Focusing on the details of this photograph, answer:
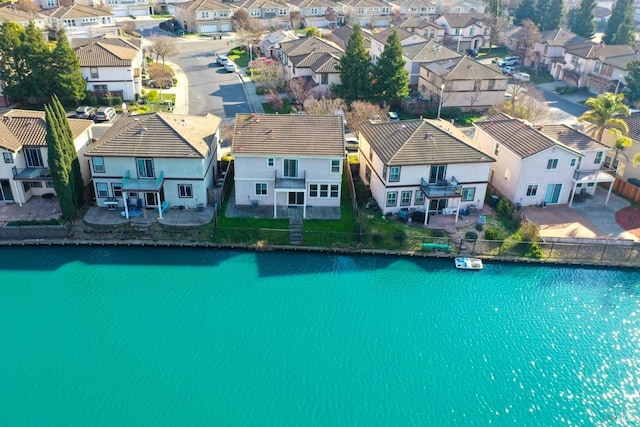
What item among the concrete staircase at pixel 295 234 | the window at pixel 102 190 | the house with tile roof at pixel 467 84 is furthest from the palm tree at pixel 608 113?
the window at pixel 102 190

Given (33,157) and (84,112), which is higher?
(33,157)

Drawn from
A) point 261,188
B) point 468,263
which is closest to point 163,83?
point 261,188

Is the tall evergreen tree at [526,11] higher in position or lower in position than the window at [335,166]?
higher

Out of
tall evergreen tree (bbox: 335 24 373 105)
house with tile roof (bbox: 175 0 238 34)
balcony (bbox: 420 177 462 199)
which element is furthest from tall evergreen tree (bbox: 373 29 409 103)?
house with tile roof (bbox: 175 0 238 34)

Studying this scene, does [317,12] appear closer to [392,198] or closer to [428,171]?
[428,171]

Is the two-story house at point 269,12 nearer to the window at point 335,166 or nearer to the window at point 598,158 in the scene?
the window at point 335,166

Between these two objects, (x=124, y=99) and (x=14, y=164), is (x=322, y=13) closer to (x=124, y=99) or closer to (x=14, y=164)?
(x=124, y=99)

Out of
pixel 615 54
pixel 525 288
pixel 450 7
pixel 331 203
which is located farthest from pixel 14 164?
pixel 450 7
